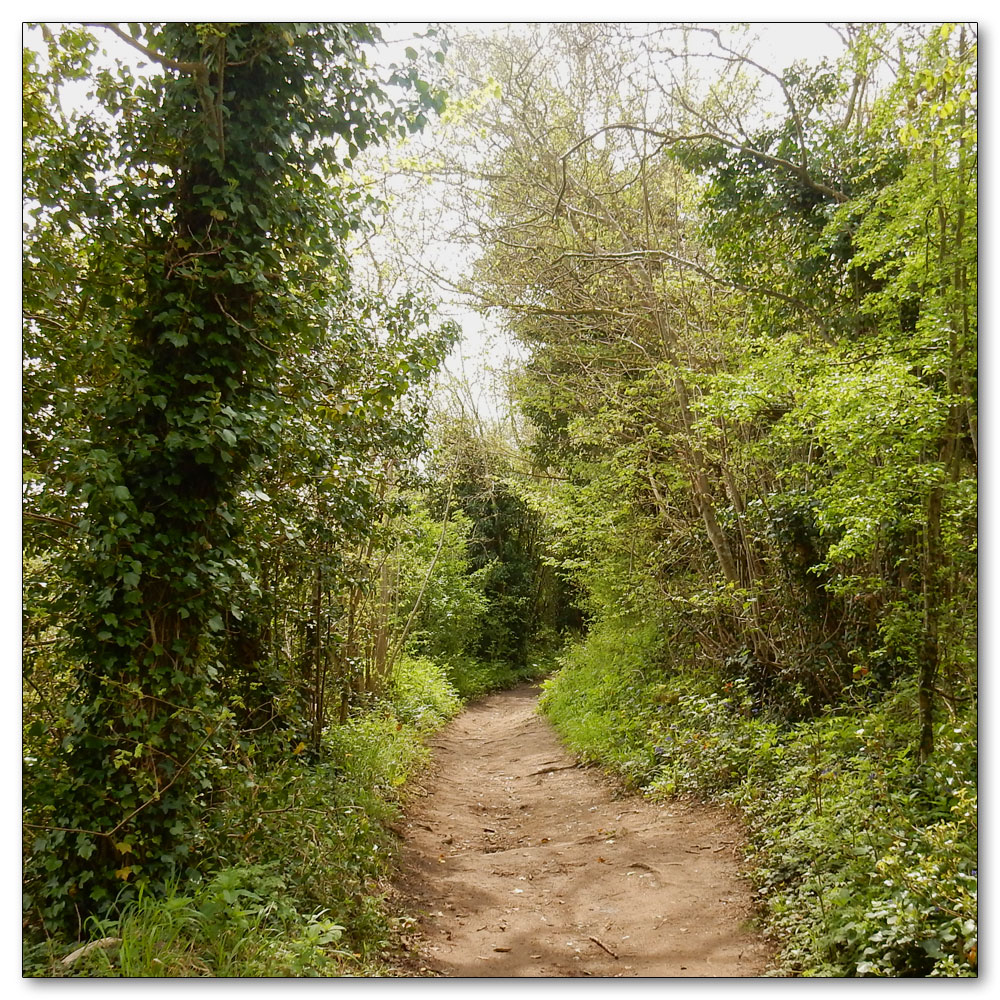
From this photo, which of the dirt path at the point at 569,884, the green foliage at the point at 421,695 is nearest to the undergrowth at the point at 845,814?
the dirt path at the point at 569,884

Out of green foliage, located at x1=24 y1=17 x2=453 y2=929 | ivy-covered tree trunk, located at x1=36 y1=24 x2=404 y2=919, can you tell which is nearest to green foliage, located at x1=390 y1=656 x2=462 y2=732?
green foliage, located at x1=24 y1=17 x2=453 y2=929

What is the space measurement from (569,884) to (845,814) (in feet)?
6.08

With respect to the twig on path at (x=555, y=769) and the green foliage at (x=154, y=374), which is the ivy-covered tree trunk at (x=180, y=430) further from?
the twig on path at (x=555, y=769)

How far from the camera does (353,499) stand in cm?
527

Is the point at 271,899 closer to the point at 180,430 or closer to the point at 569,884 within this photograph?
the point at 569,884

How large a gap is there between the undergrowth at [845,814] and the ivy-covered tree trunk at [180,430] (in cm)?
313

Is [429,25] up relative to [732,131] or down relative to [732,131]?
down

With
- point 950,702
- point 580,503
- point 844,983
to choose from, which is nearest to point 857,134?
point 950,702

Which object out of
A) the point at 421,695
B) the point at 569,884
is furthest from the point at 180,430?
the point at 421,695

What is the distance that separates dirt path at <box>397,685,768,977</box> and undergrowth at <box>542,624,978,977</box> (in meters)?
0.29

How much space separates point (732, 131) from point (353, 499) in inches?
171

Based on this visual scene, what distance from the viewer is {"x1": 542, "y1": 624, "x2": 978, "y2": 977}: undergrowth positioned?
2.91m

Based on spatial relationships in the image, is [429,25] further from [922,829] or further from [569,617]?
[569,617]

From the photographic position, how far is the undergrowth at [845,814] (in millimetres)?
2912
